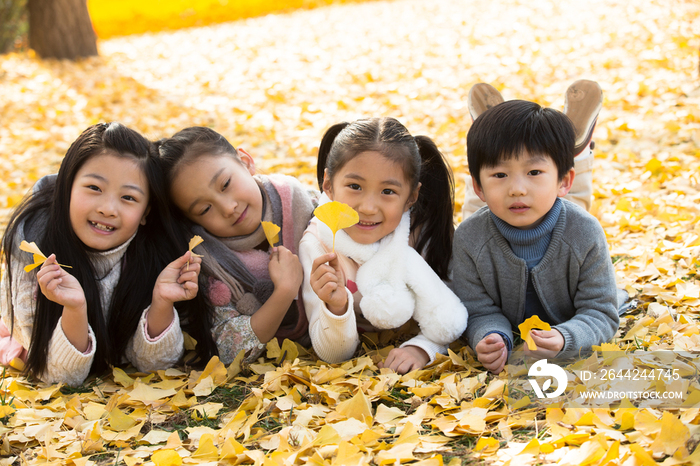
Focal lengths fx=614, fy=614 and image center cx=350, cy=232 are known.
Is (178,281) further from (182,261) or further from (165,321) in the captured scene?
(165,321)

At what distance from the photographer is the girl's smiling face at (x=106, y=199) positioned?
7.39 feet

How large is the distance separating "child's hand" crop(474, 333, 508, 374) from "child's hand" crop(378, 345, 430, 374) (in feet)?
0.72

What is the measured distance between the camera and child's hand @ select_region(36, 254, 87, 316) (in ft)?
6.74

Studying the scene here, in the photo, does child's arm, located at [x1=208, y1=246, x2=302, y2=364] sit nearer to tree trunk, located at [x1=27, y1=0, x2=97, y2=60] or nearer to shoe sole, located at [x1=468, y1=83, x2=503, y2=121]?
shoe sole, located at [x1=468, y1=83, x2=503, y2=121]

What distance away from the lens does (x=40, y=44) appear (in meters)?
8.88

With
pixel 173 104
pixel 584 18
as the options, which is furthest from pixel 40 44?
pixel 584 18

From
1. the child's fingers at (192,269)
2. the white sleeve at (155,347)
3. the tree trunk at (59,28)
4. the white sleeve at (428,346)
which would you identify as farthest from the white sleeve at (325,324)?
the tree trunk at (59,28)

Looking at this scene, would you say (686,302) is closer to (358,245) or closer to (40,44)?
(358,245)

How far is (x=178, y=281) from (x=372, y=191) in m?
0.79

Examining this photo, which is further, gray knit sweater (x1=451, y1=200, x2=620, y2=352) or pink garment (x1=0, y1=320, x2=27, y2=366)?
pink garment (x1=0, y1=320, x2=27, y2=366)

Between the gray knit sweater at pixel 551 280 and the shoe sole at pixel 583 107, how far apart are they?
749 mm

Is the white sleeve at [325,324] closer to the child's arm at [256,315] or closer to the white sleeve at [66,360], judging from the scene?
the child's arm at [256,315]

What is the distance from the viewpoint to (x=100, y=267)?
2412mm

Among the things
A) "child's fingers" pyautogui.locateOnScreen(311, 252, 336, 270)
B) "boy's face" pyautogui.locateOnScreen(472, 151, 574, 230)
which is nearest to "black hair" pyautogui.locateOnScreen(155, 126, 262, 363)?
"child's fingers" pyautogui.locateOnScreen(311, 252, 336, 270)
